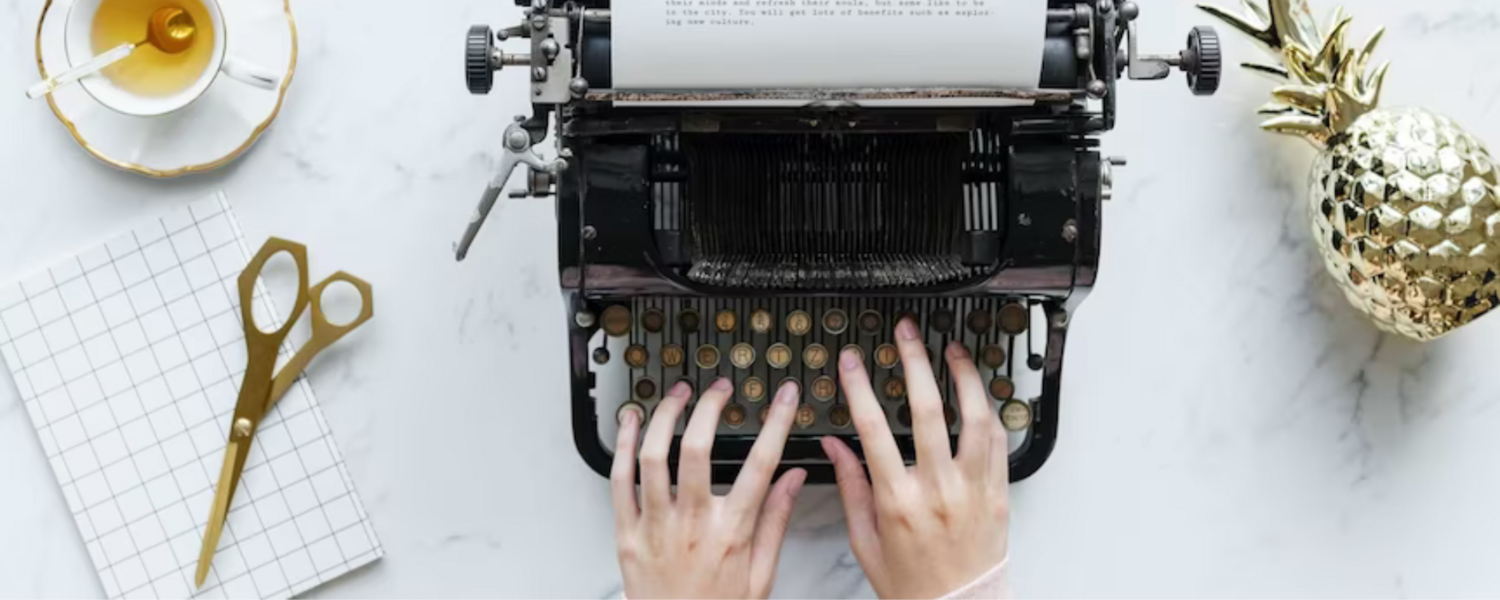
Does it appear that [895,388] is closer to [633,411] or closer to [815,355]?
[815,355]

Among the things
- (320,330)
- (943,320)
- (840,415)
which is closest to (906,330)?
(943,320)

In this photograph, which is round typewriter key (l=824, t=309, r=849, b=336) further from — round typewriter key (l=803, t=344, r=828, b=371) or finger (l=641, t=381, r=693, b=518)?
finger (l=641, t=381, r=693, b=518)

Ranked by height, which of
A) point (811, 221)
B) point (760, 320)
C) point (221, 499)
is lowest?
point (221, 499)

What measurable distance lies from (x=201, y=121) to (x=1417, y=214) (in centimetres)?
158

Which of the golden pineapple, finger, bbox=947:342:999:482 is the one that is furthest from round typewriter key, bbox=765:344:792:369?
the golden pineapple

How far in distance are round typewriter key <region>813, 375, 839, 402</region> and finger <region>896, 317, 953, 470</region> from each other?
0.13 metres

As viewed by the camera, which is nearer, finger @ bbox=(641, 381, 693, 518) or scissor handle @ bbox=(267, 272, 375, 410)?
finger @ bbox=(641, 381, 693, 518)

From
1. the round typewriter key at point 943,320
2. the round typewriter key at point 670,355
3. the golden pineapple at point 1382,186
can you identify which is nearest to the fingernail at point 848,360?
the round typewriter key at point 943,320

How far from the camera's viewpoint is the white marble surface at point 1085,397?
5.80 ft

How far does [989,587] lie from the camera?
1529 millimetres

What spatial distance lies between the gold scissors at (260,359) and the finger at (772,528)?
0.62 metres

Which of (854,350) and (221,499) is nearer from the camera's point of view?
(854,350)

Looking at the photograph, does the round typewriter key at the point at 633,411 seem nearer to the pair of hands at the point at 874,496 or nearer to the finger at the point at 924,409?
the pair of hands at the point at 874,496

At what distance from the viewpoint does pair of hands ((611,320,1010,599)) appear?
1.51 meters
